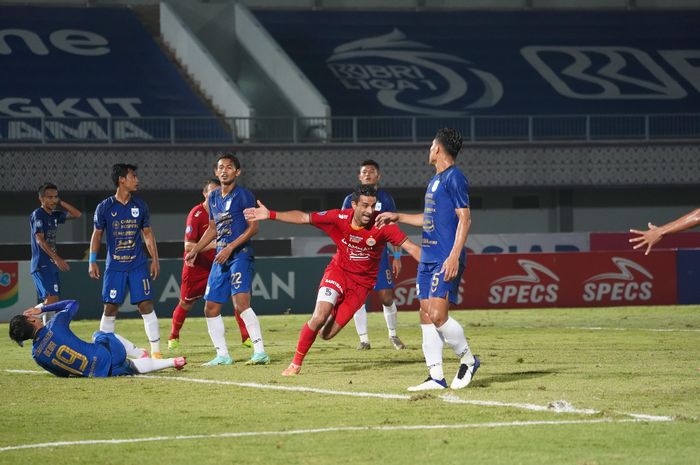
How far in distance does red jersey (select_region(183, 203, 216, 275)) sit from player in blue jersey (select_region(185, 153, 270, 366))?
307 cm

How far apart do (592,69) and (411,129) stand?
782cm

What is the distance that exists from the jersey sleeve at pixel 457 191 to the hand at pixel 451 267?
52cm

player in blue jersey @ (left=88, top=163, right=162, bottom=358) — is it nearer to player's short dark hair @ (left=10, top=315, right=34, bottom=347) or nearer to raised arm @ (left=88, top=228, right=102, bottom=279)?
raised arm @ (left=88, top=228, right=102, bottom=279)

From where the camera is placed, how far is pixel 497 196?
1684 inches

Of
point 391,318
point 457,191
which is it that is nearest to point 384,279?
point 391,318

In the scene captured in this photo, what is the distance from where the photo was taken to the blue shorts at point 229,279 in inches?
556

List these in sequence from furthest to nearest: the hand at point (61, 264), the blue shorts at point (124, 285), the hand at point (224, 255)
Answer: the hand at point (61, 264), the blue shorts at point (124, 285), the hand at point (224, 255)

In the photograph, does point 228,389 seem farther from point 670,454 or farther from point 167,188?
point 167,188

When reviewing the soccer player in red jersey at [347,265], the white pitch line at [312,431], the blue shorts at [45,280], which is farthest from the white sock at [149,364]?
the blue shorts at [45,280]

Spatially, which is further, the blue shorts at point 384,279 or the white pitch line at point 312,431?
the blue shorts at point 384,279

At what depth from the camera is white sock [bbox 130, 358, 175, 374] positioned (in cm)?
1291

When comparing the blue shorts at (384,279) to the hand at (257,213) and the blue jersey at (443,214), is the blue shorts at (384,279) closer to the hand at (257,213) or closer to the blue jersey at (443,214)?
the hand at (257,213)

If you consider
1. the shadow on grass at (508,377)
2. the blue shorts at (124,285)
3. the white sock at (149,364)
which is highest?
the blue shorts at (124,285)

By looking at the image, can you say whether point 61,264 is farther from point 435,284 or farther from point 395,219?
point 435,284
